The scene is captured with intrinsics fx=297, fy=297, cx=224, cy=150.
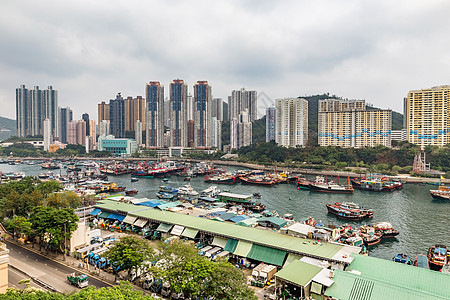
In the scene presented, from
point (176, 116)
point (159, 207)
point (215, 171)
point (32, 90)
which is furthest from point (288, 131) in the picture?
point (32, 90)

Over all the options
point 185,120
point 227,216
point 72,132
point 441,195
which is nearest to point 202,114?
point 185,120

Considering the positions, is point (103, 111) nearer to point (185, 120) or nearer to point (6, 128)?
point (185, 120)

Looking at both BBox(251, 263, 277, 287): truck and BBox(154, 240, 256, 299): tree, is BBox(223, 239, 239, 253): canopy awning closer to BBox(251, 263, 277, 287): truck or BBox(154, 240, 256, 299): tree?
BBox(251, 263, 277, 287): truck

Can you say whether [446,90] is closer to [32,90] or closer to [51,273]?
[51,273]

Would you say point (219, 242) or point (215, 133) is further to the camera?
point (215, 133)

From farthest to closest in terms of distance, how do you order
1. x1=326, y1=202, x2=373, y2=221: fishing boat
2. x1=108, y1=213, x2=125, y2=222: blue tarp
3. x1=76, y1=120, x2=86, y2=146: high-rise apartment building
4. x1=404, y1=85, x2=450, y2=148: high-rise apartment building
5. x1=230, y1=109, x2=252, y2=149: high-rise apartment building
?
x1=76, y1=120, x2=86, y2=146: high-rise apartment building → x1=230, y1=109, x2=252, y2=149: high-rise apartment building → x1=404, y1=85, x2=450, y2=148: high-rise apartment building → x1=326, y1=202, x2=373, y2=221: fishing boat → x1=108, y1=213, x2=125, y2=222: blue tarp

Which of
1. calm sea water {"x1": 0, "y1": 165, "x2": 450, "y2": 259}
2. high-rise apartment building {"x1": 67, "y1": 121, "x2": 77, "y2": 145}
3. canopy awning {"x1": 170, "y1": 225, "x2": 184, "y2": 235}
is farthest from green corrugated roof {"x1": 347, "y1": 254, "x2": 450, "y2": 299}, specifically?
high-rise apartment building {"x1": 67, "y1": 121, "x2": 77, "y2": 145}

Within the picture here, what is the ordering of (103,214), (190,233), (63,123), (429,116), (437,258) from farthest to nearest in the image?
(63,123), (429,116), (103,214), (190,233), (437,258)
